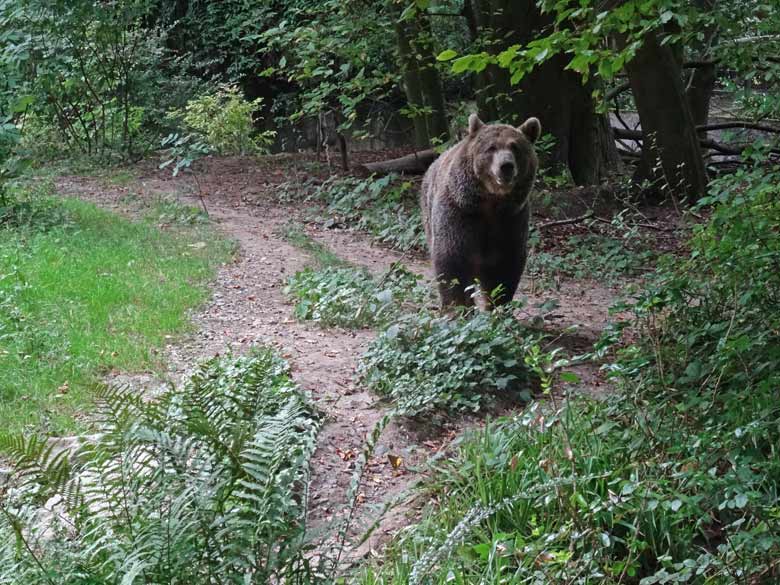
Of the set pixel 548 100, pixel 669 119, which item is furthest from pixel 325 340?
pixel 548 100

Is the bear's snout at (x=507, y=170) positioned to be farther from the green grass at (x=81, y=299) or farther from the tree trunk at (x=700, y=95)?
the tree trunk at (x=700, y=95)

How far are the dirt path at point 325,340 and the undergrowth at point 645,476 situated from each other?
473mm

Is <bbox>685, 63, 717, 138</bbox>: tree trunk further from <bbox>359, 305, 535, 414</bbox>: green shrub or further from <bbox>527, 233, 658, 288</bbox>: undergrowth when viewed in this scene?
<bbox>359, 305, 535, 414</bbox>: green shrub

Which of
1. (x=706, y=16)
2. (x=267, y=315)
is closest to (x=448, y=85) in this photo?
(x=267, y=315)

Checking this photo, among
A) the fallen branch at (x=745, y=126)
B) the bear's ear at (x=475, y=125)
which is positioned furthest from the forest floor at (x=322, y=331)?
the fallen branch at (x=745, y=126)

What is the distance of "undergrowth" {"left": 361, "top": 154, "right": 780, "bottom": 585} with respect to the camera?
3840 mm

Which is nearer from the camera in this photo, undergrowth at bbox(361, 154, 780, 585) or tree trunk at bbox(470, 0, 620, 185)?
undergrowth at bbox(361, 154, 780, 585)

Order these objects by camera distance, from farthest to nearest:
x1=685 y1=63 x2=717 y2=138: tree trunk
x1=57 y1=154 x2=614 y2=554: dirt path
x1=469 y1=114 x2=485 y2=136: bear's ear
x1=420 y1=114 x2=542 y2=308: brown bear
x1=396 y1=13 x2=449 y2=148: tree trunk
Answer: x1=685 y1=63 x2=717 y2=138: tree trunk → x1=396 y1=13 x2=449 y2=148: tree trunk → x1=469 y1=114 x2=485 y2=136: bear's ear → x1=420 y1=114 x2=542 y2=308: brown bear → x1=57 y1=154 x2=614 y2=554: dirt path

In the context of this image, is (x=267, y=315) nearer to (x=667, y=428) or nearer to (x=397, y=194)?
(x=667, y=428)

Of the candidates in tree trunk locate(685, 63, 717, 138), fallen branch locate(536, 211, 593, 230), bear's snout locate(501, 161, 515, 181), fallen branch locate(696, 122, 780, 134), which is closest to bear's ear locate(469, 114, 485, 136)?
bear's snout locate(501, 161, 515, 181)

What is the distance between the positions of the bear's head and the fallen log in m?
7.56

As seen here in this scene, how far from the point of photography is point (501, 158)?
7426 mm

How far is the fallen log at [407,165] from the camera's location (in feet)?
50.9

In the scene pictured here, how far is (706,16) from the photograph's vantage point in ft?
20.0
